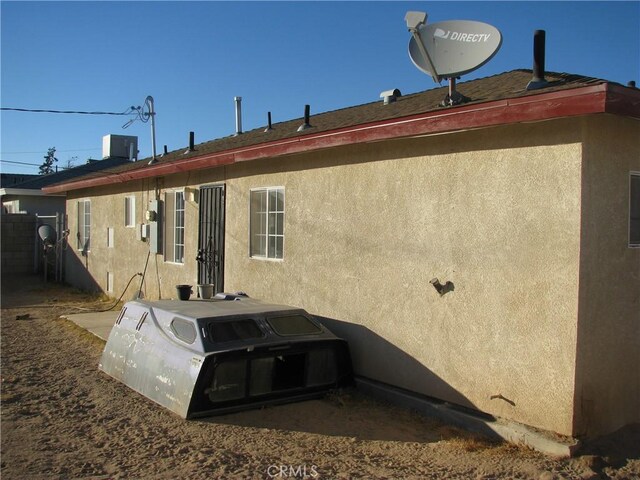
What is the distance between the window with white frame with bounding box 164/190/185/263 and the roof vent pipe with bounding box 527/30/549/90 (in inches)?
278

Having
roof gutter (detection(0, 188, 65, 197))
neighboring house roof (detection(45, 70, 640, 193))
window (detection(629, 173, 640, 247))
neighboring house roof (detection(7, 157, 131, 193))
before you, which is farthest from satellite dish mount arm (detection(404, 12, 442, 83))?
roof gutter (detection(0, 188, 65, 197))

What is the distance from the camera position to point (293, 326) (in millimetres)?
6395

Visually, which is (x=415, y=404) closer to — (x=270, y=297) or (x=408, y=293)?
(x=408, y=293)

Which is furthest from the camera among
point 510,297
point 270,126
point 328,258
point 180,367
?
point 270,126

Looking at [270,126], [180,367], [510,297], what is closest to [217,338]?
[180,367]

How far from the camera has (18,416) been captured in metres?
5.82

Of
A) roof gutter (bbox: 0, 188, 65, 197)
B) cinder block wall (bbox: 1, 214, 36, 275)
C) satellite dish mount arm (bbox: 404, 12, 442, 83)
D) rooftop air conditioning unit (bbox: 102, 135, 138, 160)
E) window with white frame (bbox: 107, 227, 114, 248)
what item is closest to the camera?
satellite dish mount arm (bbox: 404, 12, 442, 83)

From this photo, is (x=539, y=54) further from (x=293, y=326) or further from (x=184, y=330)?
(x=184, y=330)

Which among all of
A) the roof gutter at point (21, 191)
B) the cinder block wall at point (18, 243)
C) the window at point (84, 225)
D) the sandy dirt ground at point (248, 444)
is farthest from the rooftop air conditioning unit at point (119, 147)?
the sandy dirt ground at point (248, 444)

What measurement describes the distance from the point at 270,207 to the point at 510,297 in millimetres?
4113

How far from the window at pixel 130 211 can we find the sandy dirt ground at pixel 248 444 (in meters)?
6.53

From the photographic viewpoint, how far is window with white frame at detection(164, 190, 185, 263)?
11.2 metres

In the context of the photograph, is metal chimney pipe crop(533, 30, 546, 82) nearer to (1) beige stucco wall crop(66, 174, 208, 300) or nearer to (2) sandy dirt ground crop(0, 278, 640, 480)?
(2) sandy dirt ground crop(0, 278, 640, 480)

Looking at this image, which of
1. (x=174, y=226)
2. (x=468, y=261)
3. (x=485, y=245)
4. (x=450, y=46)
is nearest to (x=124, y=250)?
(x=174, y=226)
